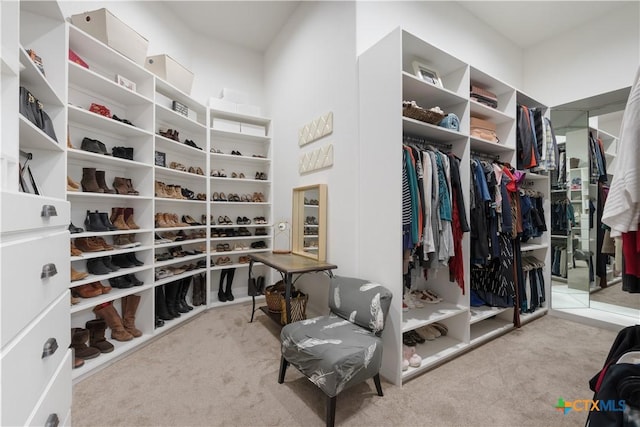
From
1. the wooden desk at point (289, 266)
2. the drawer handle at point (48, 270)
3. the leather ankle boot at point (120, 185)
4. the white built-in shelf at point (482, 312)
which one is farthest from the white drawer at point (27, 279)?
the white built-in shelf at point (482, 312)

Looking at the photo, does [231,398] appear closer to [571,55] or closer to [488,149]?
[488,149]

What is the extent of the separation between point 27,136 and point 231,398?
1901 millimetres

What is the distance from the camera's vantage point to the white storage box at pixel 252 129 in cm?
337

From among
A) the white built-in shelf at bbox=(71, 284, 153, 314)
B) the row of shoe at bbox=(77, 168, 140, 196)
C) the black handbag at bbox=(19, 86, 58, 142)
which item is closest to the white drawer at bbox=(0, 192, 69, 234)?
the black handbag at bbox=(19, 86, 58, 142)

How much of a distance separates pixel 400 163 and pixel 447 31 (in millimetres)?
1855

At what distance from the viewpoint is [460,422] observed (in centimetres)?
142

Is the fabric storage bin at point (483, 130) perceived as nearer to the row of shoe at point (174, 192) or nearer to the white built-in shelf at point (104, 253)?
the row of shoe at point (174, 192)

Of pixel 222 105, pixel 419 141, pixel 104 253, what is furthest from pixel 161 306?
pixel 419 141

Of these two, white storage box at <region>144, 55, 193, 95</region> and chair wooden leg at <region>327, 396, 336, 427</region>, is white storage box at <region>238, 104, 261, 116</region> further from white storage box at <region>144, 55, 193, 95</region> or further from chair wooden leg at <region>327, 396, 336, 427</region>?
chair wooden leg at <region>327, 396, 336, 427</region>

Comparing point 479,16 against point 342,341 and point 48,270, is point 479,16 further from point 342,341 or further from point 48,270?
point 48,270

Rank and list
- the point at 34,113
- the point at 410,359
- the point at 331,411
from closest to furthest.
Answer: the point at 331,411
the point at 34,113
the point at 410,359

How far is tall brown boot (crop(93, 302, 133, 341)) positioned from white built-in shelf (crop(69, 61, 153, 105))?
1786mm

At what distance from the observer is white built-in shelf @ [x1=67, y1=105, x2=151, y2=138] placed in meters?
1.97

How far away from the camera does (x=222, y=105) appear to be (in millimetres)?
3211
